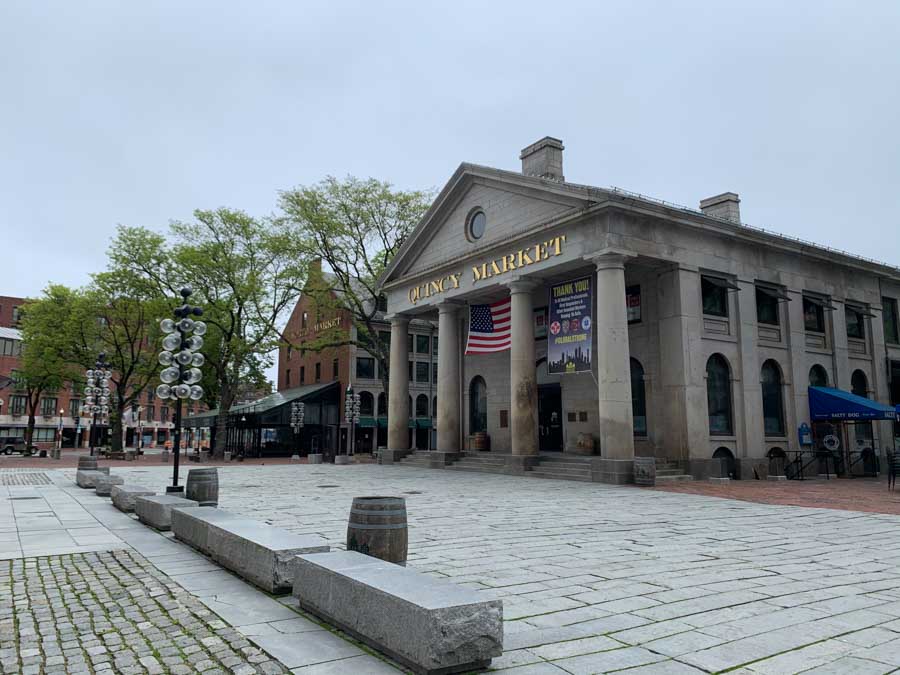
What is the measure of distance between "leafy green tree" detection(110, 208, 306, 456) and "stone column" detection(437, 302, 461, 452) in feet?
46.5

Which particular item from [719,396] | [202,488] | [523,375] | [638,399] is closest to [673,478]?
[638,399]

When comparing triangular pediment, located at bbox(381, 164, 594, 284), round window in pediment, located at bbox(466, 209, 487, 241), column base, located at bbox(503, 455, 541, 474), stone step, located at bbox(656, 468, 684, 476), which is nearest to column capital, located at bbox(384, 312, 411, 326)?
triangular pediment, located at bbox(381, 164, 594, 284)

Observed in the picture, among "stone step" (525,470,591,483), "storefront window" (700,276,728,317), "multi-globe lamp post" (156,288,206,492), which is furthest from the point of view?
"storefront window" (700,276,728,317)

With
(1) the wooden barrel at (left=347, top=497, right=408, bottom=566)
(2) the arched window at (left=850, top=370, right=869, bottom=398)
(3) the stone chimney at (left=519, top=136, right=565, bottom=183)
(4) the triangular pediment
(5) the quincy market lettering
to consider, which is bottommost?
(1) the wooden barrel at (left=347, top=497, right=408, bottom=566)

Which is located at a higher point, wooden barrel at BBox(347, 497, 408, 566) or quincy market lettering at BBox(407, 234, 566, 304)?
quincy market lettering at BBox(407, 234, 566, 304)

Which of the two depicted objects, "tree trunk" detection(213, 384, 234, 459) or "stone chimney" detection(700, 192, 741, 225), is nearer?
"stone chimney" detection(700, 192, 741, 225)

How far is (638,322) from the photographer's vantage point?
973 inches

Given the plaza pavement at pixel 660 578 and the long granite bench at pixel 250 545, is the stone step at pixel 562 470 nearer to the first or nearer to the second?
the plaza pavement at pixel 660 578

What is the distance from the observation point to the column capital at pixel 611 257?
21406mm

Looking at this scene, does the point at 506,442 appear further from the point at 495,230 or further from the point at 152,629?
the point at 152,629

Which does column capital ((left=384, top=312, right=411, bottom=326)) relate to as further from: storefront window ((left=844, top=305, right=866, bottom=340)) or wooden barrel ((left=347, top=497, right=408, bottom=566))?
wooden barrel ((left=347, top=497, right=408, bottom=566))

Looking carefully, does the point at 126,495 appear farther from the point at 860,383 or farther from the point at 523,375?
the point at 860,383

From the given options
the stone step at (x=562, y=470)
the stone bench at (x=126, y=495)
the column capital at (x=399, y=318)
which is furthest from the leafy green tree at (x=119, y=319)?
the stone bench at (x=126, y=495)

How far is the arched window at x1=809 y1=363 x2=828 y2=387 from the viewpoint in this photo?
90.2ft
